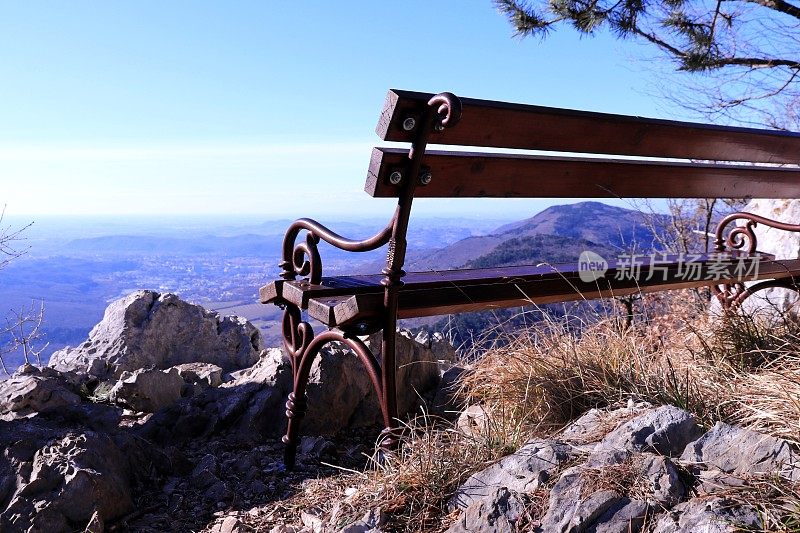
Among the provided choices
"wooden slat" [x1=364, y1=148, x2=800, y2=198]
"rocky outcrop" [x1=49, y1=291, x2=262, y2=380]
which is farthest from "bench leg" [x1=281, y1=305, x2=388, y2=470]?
"rocky outcrop" [x1=49, y1=291, x2=262, y2=380]

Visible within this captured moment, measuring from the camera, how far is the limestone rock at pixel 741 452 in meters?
1.97

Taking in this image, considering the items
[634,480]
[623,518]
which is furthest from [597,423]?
[623,518]

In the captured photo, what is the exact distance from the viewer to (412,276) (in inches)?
132

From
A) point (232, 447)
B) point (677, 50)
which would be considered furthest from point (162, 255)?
point (232, 447)

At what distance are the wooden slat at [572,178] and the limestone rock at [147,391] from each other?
6.87 feet

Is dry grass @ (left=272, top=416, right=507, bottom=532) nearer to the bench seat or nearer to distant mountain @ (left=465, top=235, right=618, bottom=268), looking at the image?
the bench seat

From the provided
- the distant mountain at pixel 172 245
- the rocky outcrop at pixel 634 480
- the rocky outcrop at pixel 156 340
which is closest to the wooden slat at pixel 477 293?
the rocky outcrop at pixel 634 480

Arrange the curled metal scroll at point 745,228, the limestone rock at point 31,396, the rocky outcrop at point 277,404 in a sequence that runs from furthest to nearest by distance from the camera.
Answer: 1. the curled metal scroll at point 745,228
2. the rocky outcrop at point 277,404
3. the limestone rock at point 31,396

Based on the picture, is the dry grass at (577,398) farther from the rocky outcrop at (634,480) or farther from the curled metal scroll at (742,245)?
the curled metal scroll at (742,245)

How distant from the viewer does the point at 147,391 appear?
3.96m

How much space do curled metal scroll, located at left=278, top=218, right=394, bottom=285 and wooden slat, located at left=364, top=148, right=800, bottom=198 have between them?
0.24m

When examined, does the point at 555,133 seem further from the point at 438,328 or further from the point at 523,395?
→ the point at 438,328

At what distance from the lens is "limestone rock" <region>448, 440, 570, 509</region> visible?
2053 millimetres

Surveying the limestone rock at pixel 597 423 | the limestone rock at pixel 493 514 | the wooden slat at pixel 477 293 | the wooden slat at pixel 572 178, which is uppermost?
the wooden slat at pixel 572 178
